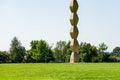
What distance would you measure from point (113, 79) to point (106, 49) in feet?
222

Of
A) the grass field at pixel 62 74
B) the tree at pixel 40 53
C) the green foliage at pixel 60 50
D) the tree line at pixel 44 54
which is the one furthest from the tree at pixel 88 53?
the grass field at pixel 62 74

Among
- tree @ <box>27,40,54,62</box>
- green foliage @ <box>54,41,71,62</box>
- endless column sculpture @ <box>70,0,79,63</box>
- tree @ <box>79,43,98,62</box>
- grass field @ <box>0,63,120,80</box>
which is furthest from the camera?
green foliage @ <box>54,41,71,62</box>

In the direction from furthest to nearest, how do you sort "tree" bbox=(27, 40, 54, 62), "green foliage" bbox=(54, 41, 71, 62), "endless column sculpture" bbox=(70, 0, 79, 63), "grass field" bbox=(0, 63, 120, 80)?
"green foliage" bbox=(54, 41, 71, 62)
"tree" bbox=(27, 40, 54, 62)
"endless column sculpture" bbox=(70, 0, 79, 63)
"grass field" bbox=(0, 63, 120, 80)

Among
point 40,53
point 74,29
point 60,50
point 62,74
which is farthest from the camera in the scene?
point 60,50

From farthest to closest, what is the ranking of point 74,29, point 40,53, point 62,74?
point 40,53, point 74,29, point 62,74

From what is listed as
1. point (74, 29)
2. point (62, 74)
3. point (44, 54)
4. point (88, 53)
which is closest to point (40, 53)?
point (44, 54)

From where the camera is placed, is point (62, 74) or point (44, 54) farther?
point (44, 54)

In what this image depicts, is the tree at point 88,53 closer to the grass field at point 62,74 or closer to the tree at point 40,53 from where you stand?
the tree at point 40,53

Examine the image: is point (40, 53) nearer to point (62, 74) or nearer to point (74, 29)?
point (74, 29)

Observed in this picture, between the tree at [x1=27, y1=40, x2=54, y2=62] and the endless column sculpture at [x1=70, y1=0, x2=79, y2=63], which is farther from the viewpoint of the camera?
the tree at [x1=27, y1=40, x2=54, y2=62]

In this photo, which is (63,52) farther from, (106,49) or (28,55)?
(28,55)

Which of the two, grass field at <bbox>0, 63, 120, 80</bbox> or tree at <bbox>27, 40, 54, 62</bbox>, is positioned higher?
tree at <bbox>27, 40, 54, 62</bbox>

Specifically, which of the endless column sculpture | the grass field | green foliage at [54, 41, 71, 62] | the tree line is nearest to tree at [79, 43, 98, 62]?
the tree line

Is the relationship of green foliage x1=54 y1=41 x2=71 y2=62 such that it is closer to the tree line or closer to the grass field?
the tree line
